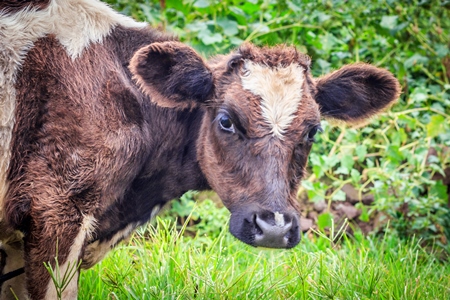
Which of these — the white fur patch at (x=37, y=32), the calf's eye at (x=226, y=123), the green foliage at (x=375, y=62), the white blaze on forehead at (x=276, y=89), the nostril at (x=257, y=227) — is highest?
the white fur patch at (x=37, y=32)

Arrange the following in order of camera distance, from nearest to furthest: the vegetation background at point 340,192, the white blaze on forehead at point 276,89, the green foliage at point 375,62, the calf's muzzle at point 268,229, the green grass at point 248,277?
the calf's muzzle at point 268,229 → the white blaze on forehead at point 276,89 → the green grass at point 248,277 → the vegetation background at point 340,192 → the green foliage at point 375,62

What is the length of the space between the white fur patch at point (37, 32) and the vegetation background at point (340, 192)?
147 cm

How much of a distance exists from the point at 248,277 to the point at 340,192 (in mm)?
2419

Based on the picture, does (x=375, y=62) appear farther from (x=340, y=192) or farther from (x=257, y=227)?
(x=257, y=227)

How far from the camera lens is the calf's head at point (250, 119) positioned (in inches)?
166

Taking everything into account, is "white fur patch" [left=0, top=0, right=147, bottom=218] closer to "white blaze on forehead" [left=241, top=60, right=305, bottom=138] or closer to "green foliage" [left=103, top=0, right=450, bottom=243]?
"white blaze on forehead" [left=241, top=60, right=305, bottom=138]

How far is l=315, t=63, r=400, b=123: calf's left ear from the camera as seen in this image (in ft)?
16.4

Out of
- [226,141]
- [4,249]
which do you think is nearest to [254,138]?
[226,141]

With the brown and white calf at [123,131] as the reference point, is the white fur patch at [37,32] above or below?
above

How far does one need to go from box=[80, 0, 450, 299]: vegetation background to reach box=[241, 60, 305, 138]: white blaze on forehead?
47.4 inches

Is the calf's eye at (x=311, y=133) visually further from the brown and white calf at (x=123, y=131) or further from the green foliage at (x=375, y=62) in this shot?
the green foliage at (x=375, y=62)

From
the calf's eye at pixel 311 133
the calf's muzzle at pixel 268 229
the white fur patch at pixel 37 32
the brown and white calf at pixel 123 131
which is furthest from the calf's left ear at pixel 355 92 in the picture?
the white fur patch at pixel 37 32

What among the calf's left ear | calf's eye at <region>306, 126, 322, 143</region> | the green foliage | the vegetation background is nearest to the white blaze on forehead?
calf's eye at <region>306, 126, 322, 143</region>

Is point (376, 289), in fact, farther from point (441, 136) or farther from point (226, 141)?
point (441, 136)
